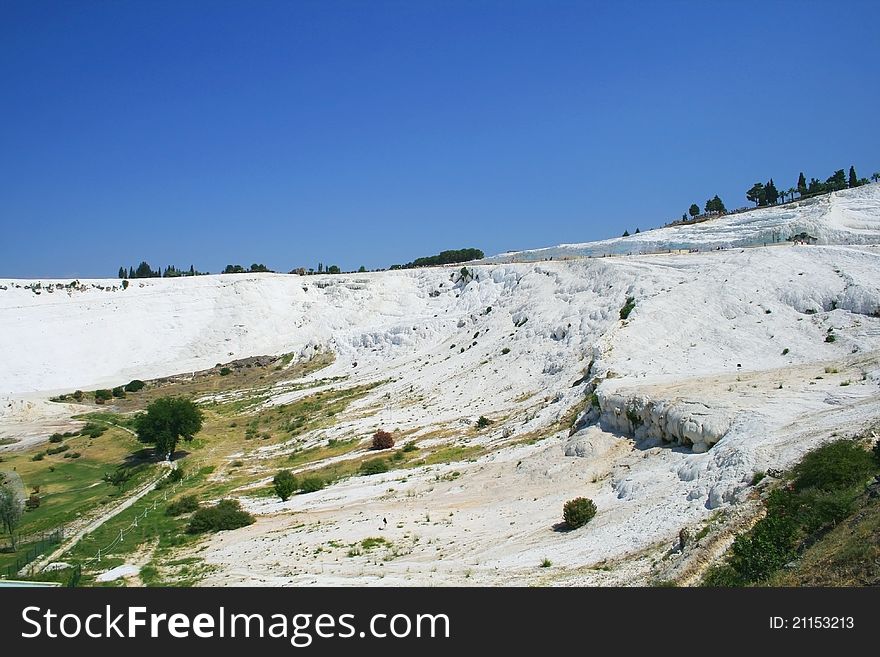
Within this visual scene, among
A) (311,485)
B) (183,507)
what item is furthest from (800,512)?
(183,507)

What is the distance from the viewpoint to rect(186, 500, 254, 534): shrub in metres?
26.5

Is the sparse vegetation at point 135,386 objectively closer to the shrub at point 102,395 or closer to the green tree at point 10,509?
the shrub at point 102,395

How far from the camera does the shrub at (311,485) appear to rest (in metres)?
30.6

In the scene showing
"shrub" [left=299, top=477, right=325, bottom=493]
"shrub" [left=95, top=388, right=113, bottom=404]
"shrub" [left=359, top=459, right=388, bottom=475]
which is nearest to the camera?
"shrub" [left=299, top=477, right=325, bottom=493]

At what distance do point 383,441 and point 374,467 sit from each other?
4.50 meters

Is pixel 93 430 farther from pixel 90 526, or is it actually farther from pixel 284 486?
pixel 284 486

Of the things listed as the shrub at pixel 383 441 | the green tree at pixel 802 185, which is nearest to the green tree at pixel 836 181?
the green tree at pixel 802 185

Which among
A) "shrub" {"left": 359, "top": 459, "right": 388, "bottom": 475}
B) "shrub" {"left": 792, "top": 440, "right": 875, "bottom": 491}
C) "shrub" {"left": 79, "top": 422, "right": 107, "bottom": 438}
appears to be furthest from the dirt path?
"shrub" {"left": 792, "top": 440, "right": 875, "bottom": 491}

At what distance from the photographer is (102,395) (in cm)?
6650

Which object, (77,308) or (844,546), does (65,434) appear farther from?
(844,546)

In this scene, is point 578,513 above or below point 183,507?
above

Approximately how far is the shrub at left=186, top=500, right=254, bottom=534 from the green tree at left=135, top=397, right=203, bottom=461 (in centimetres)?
Answer: 1876

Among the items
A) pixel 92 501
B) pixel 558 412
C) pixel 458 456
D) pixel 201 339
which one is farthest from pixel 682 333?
pixel 201 339

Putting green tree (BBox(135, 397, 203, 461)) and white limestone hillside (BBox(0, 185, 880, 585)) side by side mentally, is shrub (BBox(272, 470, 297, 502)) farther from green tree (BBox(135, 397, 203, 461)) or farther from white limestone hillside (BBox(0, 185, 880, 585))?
green tree (BBox(135, 397, 203, 461))
